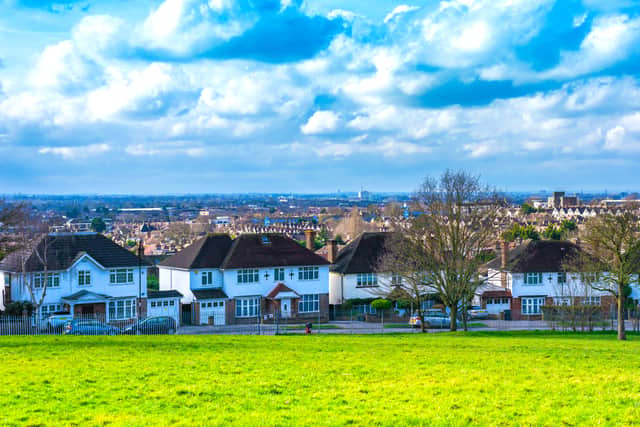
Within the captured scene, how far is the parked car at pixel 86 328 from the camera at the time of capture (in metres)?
36.6

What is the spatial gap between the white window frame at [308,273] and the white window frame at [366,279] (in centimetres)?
464

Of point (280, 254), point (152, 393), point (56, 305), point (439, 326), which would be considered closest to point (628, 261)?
point (439, 326)

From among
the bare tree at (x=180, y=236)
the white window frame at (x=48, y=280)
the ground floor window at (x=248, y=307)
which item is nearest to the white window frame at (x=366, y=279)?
the ground floor window at (x=248, y=307)

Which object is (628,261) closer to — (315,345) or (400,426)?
(315,345)

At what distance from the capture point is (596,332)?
4534 centimetres

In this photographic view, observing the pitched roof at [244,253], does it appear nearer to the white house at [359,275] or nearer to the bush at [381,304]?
the white house at [359,275]

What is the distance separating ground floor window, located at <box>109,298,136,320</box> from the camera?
4975cm

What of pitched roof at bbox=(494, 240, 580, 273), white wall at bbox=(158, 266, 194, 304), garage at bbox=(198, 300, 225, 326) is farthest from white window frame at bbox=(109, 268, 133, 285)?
Answer: pitched roof at bbox=(494, 240, 580, 273)

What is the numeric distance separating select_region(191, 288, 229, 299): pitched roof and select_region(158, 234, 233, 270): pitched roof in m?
1.88

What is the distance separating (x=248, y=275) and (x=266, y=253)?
2.62 meters

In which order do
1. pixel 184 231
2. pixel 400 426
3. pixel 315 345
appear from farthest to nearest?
pixel 184 231, pixel 315 345, pixel 400 426

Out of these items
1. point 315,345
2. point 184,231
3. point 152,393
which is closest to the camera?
point 152,393

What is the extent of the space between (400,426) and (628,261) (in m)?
33.0

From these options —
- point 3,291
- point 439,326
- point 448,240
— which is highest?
point 448,240
